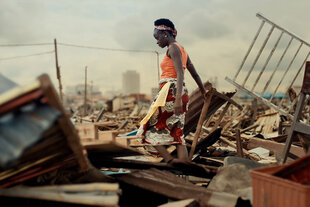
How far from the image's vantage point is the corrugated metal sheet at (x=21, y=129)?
1.98 meters

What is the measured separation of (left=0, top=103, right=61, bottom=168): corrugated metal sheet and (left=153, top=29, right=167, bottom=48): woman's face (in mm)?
2550

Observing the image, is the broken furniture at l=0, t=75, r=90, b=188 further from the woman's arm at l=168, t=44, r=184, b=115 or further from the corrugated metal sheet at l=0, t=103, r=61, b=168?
the woman's arm at l=168, t=44, r=184, b=115

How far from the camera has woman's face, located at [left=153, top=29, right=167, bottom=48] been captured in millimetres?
4422

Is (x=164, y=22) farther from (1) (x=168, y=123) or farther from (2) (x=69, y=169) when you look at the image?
(2) (x=69, y=169)

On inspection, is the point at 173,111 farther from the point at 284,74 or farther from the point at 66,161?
the point at 284,74

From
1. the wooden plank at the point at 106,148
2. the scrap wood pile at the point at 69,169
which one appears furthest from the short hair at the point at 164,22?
the wooden plank at the point at 106,148

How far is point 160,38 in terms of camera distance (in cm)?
443

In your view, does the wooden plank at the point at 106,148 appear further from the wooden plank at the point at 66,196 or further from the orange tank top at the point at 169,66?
the orange tank top at the point at 169,66

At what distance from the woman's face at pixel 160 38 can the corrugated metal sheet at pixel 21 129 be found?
2.55 meters

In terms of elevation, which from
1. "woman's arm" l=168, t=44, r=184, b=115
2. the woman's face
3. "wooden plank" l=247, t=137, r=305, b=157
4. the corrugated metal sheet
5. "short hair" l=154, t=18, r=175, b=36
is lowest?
the corrugated metal sheet

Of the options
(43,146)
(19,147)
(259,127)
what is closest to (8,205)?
(43,146)

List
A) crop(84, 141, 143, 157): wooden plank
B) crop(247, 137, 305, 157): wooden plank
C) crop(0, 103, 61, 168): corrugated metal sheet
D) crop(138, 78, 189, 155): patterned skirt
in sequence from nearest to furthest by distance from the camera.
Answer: crop(0, 103, 61, 168): corrugated metal sheet
crop(84, 141, 143, 157): wooden plank
crop(138, 78, 189, 155): patterned skirt
crop(247, 137, 305, 157): wooden plank

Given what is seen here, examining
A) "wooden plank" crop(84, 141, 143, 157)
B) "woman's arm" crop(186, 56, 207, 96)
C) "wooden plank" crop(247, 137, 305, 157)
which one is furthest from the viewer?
"wooden plank" crop(247, 137, 305, 157)

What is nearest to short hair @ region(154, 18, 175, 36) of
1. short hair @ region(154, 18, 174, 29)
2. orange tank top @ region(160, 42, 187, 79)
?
short hair @ region(154, 18, 174, 29)
